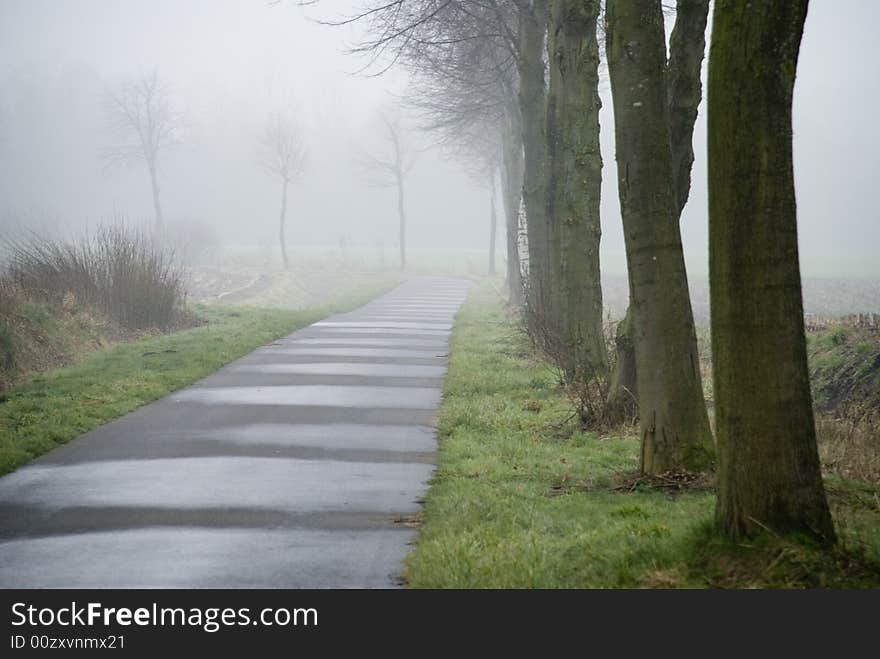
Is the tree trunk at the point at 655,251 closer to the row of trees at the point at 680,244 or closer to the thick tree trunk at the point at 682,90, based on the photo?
the row of trees at the point at 680,244

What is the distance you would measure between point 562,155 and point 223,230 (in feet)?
328

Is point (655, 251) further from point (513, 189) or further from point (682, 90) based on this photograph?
point (513, 189)

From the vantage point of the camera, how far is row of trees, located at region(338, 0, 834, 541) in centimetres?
543

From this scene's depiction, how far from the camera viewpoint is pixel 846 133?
442ft

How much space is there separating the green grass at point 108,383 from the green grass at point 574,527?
3619mm

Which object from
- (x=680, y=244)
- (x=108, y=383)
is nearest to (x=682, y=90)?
(x=680, y=244)

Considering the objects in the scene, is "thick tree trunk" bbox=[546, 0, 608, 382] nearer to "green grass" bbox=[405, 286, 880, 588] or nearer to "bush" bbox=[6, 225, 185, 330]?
"green grass" bbox=[405, 286, 880, 588]

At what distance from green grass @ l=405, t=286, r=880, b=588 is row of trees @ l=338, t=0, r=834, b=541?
0.83 ft

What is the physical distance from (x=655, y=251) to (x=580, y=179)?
4705mm

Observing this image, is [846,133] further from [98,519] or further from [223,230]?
[98,519]

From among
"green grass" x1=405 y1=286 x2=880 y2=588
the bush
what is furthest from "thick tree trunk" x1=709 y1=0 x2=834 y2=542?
the bush

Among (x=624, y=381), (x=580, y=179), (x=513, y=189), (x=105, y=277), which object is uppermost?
(x=513, y=189)

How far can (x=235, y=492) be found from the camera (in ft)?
27.0
